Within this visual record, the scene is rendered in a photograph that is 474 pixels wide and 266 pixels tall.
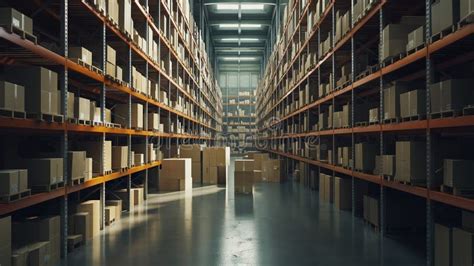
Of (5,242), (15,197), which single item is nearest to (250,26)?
(15,197)

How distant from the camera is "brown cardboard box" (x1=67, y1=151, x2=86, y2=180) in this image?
4.66 m

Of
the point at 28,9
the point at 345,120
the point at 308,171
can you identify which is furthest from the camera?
the point at 308,171

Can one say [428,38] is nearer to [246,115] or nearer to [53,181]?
[53,181]

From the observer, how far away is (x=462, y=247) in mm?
3439

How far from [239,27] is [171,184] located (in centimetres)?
1501

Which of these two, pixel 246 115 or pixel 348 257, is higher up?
pixel 246 115

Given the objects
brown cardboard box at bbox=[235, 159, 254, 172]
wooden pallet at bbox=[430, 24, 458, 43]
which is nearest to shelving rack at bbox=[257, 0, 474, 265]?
wooden pallet at bbox=[430, 24, 458, 43]

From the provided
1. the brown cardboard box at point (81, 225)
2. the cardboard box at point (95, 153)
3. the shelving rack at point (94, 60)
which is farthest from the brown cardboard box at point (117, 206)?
the brown cardboard box at point (81, 225)

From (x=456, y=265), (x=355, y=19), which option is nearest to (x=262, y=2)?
(x=355, y=19)

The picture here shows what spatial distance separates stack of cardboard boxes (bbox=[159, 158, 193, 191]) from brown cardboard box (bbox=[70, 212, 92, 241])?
4805 mm

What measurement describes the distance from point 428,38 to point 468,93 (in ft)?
2.51

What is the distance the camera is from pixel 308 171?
11125 mm

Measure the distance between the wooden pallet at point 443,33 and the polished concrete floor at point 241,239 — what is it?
Result: 2553mm

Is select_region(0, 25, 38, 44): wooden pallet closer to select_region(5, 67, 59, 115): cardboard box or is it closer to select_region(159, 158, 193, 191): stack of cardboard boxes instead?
select_region(5, 67, 59, 115): cardboard box
